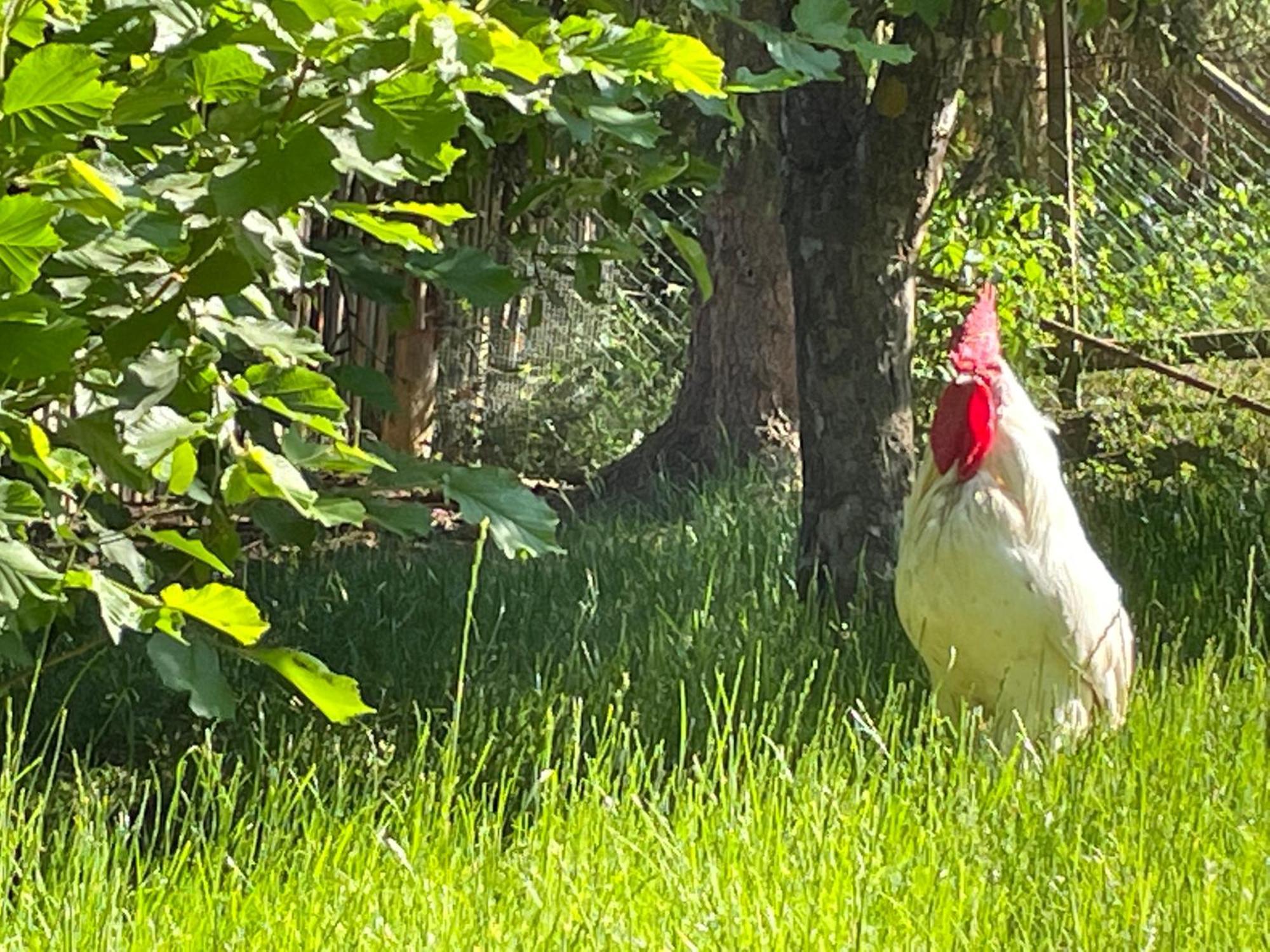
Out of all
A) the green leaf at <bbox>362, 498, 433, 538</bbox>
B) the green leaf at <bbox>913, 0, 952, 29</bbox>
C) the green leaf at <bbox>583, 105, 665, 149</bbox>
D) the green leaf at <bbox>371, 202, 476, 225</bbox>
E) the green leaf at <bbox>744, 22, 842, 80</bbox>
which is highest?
the green leaf at <bbox>913, 0, 952, 29</bbox>

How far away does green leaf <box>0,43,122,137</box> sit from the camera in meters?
1.58

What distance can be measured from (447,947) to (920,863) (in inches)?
26.5

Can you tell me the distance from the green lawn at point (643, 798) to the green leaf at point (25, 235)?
834 millimetres

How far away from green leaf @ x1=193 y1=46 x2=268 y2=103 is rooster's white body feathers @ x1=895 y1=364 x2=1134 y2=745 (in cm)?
162

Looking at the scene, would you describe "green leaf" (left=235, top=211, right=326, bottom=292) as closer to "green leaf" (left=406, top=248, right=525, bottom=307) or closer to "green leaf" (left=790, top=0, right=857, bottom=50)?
"green leaf" (left=406, top=248, right=525, bottom=307)

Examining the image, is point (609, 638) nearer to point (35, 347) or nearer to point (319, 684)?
point (319, 684)

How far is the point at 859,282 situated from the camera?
3855 mm

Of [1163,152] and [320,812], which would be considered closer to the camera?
[320,812]

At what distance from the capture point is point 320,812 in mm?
2539

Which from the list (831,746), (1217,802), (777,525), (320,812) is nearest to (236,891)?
(320,812)

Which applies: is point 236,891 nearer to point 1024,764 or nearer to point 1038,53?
point 1024,764

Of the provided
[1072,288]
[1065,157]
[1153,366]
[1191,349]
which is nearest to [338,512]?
[1153,366]

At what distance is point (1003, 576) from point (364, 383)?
114 centimetres

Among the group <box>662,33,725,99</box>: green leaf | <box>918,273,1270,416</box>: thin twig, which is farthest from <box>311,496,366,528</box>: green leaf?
<box>918,273,1270,416</box>: thin twig
